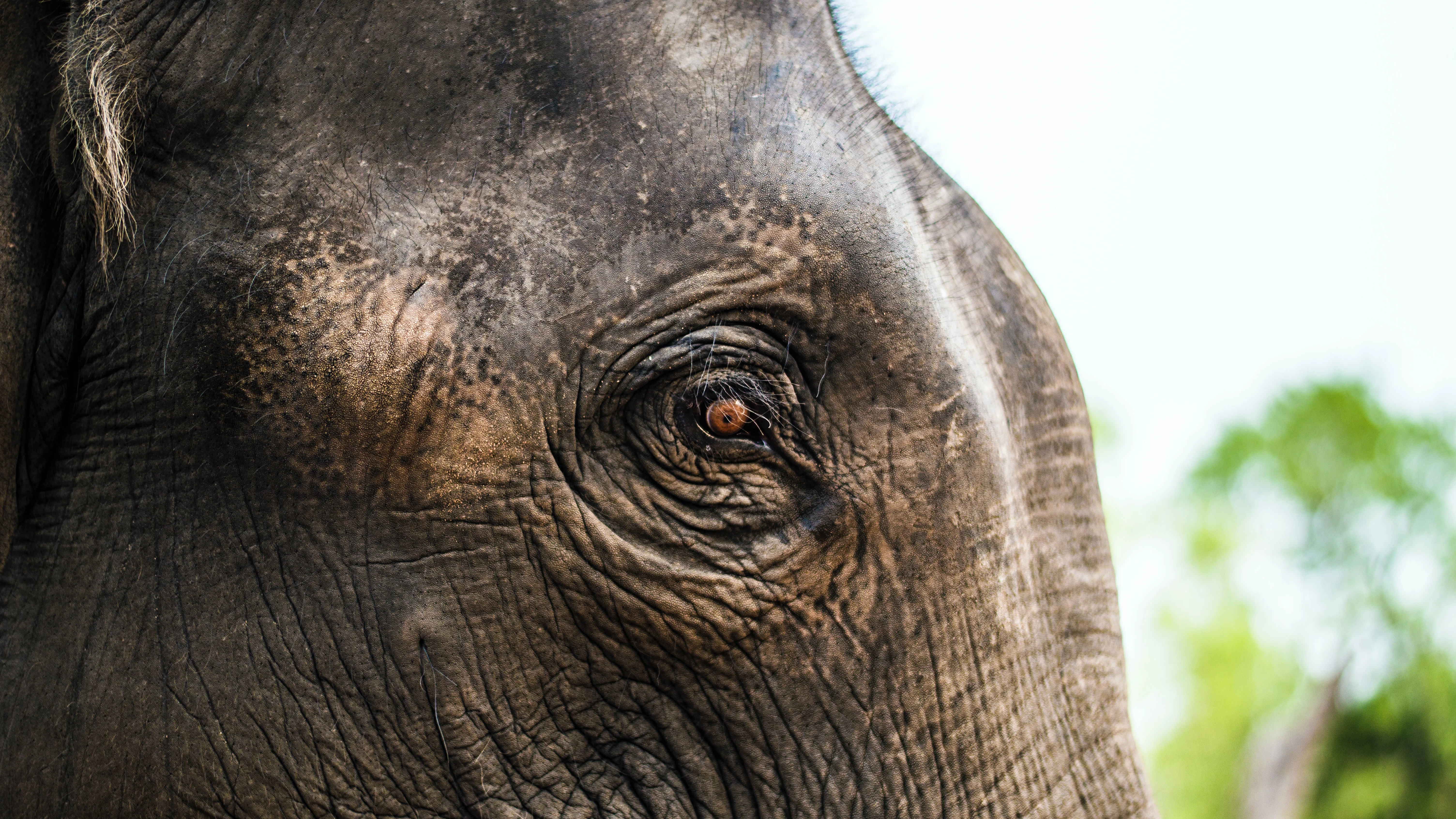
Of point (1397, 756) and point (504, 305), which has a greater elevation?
point (504, 305)

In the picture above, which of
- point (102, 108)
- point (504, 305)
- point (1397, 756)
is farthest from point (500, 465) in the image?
point (1397, 756)

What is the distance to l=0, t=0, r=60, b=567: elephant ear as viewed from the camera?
66.6 inches

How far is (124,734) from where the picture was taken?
5.32ft

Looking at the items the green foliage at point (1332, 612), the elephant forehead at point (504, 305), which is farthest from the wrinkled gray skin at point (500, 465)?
the green foliage at point (1332, 612)

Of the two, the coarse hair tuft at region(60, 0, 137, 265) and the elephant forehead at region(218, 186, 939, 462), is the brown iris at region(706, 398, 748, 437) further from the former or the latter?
the coarse hair tuft at region(60, 0, 137, 265)

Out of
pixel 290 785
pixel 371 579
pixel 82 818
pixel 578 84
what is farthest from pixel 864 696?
pixel 82 818

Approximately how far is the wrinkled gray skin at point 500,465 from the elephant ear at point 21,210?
0.01 m

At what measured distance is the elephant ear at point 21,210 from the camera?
169 centimetres

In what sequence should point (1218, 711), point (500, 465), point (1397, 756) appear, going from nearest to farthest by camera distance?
point (500, 465) < point (1397, 756) < point (1218, 711)

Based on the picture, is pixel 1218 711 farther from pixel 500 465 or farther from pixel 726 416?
pixel 500 465

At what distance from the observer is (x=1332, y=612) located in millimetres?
25141

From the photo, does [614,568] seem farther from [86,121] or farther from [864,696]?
[86,121]

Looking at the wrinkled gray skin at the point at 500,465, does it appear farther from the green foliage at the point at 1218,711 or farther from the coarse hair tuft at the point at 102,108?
the green foliage at the point at 1218,711

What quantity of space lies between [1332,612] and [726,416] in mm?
26727
